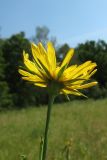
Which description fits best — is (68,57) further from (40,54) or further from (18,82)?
(18,82)

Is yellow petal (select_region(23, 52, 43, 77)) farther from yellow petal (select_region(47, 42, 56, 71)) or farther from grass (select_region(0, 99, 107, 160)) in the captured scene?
grass (select_region(0, 99, 107, 160))

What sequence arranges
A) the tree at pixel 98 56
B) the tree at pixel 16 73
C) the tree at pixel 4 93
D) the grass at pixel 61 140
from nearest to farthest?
the grass at pixel 61 140, the tree at pixel 4 93, the tree at pixel 16 73, the tree at pixel 98 56

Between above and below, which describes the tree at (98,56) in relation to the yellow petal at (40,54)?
above

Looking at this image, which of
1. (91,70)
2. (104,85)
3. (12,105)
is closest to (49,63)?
(91,70)

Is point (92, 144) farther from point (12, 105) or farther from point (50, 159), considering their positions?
point (12, 105)

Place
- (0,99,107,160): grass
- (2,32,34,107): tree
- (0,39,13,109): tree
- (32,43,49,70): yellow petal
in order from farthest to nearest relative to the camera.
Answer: (2,32,34,107): tree → (0,39,13,109): tree → (0,99,107,160): grass → (32,43,49,70): yellow petal

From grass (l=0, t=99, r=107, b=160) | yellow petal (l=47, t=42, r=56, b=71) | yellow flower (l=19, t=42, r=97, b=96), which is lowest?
grass (l=0, t=99, r=107, b=160)

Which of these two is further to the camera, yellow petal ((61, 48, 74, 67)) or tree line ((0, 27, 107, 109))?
tree line ((0, 27, 107, 109))

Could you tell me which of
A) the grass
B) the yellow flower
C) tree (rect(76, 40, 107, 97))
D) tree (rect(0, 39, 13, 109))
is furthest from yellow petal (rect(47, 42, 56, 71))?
tree (rect(0, 39, 13, 109))

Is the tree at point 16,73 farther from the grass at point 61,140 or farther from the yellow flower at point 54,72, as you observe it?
the yellow flower at point 54,72

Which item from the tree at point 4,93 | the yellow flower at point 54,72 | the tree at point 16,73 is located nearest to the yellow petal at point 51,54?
the yellow flower at point 54,72
